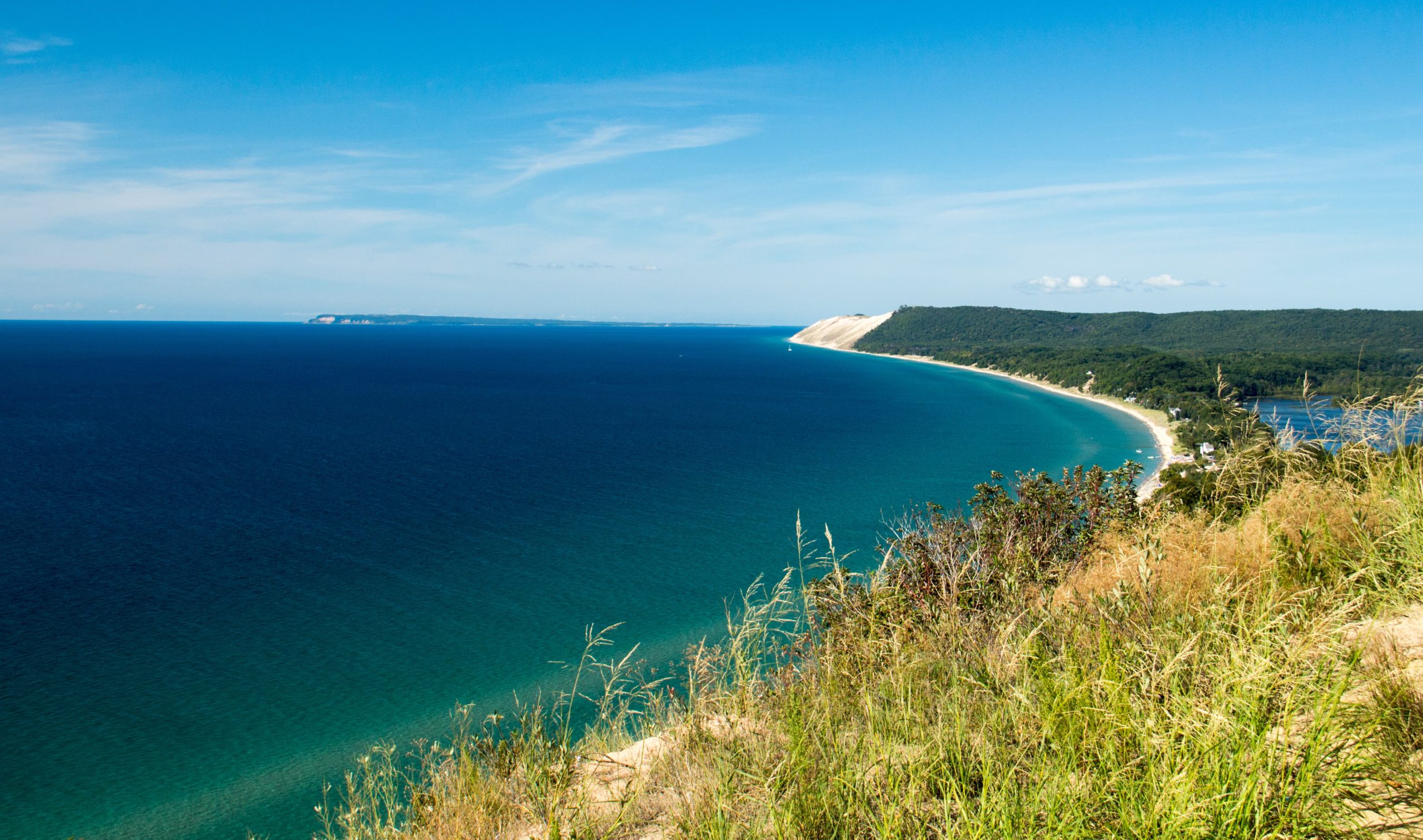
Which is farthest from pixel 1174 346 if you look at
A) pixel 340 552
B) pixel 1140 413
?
pixel 340 552

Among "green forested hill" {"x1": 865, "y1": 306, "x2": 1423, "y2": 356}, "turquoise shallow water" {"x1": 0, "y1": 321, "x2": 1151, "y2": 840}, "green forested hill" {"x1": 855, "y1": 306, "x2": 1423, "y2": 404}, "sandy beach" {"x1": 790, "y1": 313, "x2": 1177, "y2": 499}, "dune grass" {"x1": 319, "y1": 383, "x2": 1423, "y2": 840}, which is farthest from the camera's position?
"green forested hill" {"x1": 865, "y1": 306, "x2": 1423, "y2": 356}

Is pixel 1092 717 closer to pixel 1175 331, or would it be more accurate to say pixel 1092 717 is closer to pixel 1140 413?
pixel 1140 413

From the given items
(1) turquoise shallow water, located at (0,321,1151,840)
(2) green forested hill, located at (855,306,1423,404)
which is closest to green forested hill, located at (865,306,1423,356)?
(2) green forested hill, located at (855,306,1423,404)

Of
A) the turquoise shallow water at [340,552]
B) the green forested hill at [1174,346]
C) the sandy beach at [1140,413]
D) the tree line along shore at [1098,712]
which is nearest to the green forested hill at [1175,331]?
the green forested hill at [1174,346]

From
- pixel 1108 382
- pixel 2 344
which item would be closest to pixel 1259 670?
pixel 1108 382

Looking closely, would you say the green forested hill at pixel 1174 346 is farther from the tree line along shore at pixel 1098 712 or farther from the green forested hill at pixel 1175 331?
the tree line along shore at pixel 1098 712

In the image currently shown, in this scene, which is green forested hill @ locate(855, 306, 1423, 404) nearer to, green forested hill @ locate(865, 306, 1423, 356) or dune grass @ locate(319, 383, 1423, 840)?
green forested hill @ locate(865, 306, 1423, 356)
